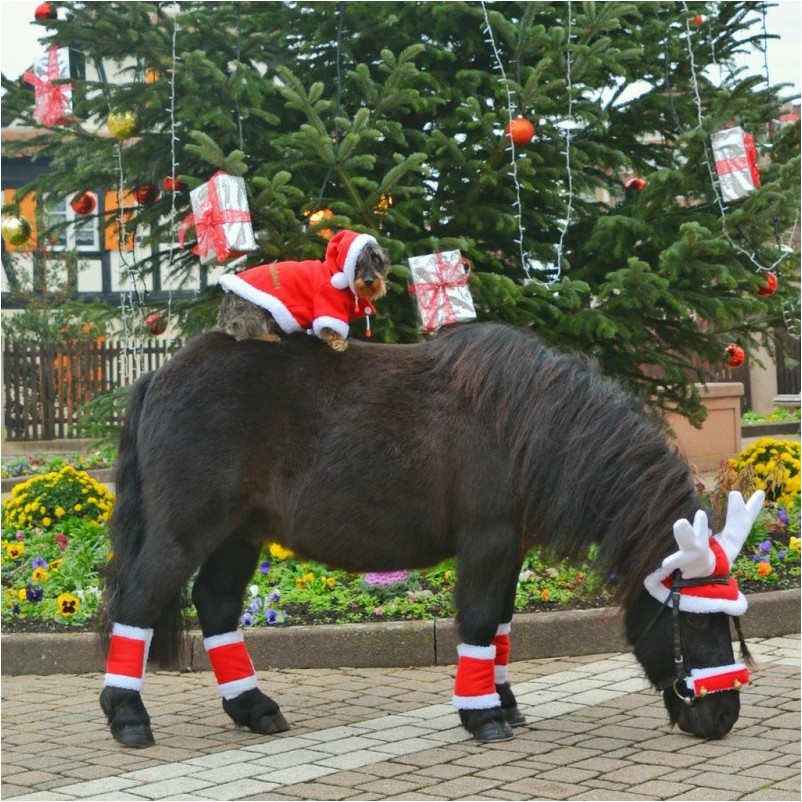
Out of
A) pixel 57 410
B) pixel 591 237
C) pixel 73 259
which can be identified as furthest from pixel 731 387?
pixel 73 259

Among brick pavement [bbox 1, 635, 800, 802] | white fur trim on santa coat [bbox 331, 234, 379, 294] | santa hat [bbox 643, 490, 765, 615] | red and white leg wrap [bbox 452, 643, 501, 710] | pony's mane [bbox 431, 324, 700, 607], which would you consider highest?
white fur trim on santa coat [bbox 331, 234, 379, 294]

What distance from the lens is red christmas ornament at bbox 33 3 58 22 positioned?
7521 mm

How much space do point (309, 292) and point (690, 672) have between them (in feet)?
7.01

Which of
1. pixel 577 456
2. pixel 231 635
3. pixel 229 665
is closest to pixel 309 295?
pixel 577 456

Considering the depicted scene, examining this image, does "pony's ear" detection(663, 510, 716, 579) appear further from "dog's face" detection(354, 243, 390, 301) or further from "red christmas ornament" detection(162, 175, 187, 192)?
"red christmas ornament" detection(162, 175, 187, 192)

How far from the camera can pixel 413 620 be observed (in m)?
6.34

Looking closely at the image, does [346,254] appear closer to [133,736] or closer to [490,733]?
[490,733]

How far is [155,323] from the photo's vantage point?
8367mm

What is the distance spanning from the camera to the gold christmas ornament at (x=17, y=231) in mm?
8156

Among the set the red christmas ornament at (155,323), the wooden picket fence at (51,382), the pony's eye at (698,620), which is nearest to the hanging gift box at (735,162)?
the pony's eye at (698,620)

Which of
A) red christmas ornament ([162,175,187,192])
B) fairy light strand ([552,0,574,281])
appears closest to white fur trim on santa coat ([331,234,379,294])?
fairy light strand ([552,0,574,281])

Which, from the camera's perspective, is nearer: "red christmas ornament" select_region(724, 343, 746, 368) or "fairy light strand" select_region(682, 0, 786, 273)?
"fairy light strand" select_region(682, 0, 786, 273)

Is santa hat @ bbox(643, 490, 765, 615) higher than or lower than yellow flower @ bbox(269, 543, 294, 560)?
higher

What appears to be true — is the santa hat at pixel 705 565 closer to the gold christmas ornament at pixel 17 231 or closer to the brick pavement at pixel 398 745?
the brick pavement at pixel 398 745
